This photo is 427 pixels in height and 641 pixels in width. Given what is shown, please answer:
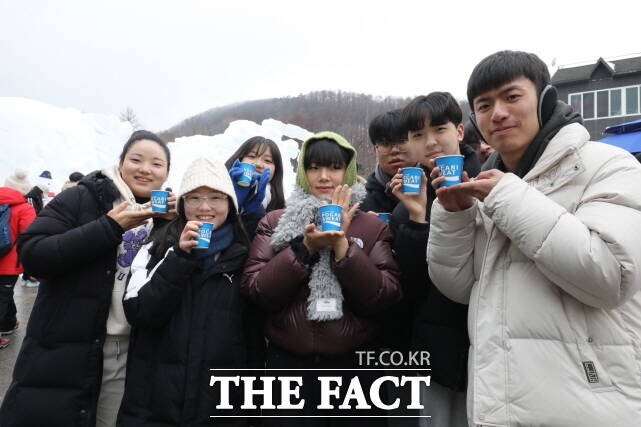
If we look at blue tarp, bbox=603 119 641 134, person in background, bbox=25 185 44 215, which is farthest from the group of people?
person in background, bbox=25 185 44 215

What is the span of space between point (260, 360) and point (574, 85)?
28.5 metres

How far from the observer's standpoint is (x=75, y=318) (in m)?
2.26

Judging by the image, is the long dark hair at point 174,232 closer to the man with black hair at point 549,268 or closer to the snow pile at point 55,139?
the man with black hair at point 549,268

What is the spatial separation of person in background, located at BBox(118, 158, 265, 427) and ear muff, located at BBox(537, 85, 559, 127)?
5.71 feet

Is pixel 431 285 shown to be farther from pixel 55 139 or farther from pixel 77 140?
pixel 77 140

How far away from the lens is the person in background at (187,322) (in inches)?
82.4

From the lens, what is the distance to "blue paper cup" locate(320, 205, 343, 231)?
6.98 ft

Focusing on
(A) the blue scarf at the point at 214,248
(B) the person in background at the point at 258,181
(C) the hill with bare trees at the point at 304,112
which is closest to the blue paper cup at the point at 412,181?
(A) the blue scarf at the point at 214,248

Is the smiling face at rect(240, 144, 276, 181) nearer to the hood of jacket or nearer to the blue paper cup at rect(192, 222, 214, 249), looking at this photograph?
the blue paper cup at rect(192, 222, 214, 249)

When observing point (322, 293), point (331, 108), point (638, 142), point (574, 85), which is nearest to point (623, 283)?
point (322, 293)

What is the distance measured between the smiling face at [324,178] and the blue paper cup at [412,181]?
441 mm

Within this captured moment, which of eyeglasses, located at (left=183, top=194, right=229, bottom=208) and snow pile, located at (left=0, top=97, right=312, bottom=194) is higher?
snow pile, located at (left=0, top=97, right=312, bottom=194)

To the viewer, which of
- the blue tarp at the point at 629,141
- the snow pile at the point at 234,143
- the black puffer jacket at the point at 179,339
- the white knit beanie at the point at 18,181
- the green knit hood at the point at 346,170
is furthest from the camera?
the snow pile at the point at 234,143

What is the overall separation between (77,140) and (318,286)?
39.5m
